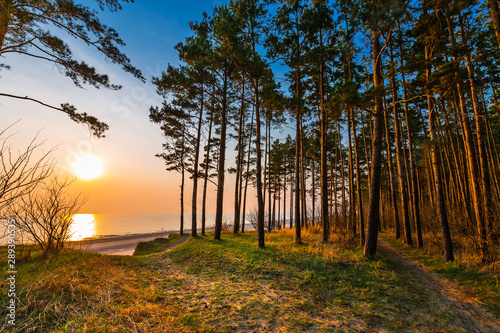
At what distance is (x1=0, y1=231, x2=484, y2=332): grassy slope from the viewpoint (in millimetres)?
3121

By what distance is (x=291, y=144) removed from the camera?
79.3ft

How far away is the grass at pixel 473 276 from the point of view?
4282mm

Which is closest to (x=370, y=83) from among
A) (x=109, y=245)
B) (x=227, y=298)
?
(x=227, y=298)

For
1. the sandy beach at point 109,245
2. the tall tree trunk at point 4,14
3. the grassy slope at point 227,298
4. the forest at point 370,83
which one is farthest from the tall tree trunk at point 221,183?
the tall tree trunk at point 4,14

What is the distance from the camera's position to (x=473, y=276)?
5516 mm

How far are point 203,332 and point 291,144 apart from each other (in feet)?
74.2

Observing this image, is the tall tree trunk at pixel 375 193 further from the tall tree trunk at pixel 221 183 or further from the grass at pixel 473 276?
the tall tree trunk at pixel 221 183

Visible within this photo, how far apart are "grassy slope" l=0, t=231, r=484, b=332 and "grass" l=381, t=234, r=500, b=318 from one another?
96 cm

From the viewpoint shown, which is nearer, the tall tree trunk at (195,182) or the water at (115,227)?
the water at (115,227)

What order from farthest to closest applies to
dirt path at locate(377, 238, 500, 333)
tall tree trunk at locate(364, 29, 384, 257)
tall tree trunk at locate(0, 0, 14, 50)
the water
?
tall tree trunk at locate(364, 29, 384, 257)
the water
tall tree trunk at locate(0, 0, 14, 50)
dirt path at locate(377, 238, 500, 333)

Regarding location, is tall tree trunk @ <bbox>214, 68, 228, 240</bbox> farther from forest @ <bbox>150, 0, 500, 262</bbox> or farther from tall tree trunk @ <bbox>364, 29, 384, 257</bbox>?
tall tree trunk @ <bbox>364, 29, 384, 257</bbox>

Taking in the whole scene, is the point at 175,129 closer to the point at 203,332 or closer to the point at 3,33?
the point at 3,33

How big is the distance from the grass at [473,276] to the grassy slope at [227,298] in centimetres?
96

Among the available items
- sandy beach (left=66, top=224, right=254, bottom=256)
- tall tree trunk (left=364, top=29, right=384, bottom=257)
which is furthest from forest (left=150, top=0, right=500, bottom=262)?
sandy beach (left=66, top=224, right=254, bottom=256)
